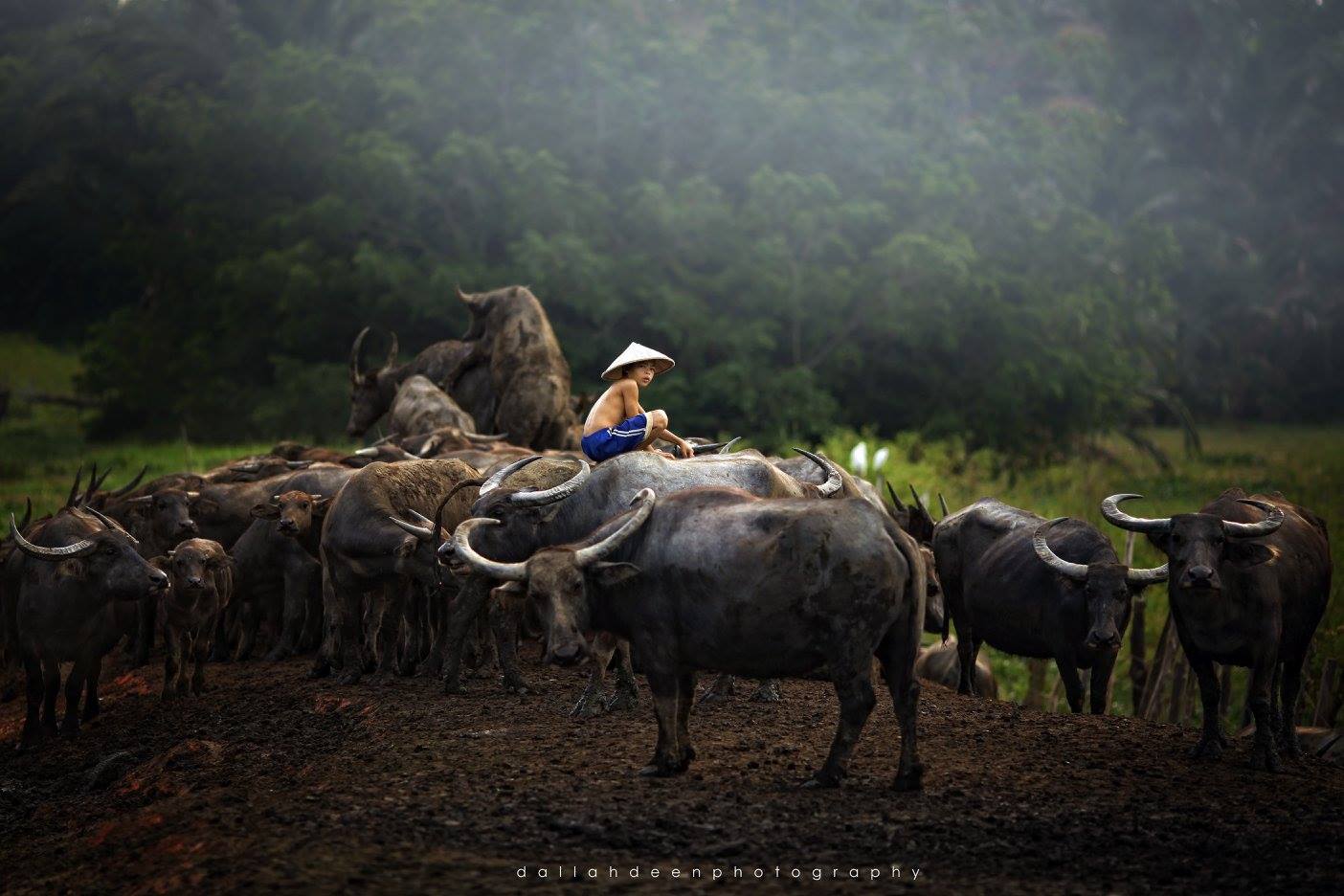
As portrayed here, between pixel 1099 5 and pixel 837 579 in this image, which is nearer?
pixel 837 579

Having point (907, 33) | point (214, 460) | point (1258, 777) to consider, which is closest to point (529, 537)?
point (1258, 777)

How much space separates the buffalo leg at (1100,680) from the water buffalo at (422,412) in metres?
8.27

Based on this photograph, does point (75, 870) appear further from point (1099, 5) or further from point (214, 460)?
point (1099, 5)

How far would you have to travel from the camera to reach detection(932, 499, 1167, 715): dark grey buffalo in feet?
28.3

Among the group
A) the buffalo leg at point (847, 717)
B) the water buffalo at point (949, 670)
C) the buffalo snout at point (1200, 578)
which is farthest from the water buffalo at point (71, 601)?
the water buffalo at point (949, 670)

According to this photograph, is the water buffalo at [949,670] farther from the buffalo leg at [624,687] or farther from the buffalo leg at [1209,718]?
the buffalo leg at [624,687]

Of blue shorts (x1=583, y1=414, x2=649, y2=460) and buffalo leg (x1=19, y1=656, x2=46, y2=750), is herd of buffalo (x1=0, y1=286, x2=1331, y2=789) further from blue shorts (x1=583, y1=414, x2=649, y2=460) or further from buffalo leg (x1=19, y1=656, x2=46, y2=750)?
blue shorts (x1=583, y1=414, x2=649, y2=460)

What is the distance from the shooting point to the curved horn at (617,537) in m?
6.52

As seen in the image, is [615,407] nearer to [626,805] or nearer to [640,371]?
[640,371]

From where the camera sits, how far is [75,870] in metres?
6.56

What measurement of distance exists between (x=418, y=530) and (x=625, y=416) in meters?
1.63

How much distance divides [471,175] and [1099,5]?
84.6 ft

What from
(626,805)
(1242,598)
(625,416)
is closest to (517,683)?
(625,416)

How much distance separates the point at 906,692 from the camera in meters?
6.45
